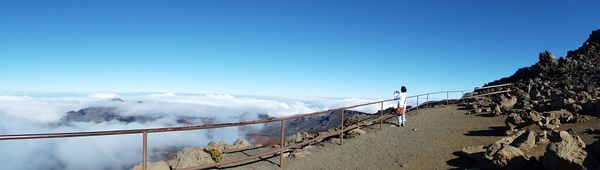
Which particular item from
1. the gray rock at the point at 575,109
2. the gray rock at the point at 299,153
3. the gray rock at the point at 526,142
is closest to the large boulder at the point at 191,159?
the gray rock at the point at 299,153

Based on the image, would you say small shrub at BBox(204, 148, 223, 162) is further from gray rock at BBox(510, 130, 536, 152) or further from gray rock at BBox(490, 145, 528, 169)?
gray rock at BBox(510, 130, 536, 152)

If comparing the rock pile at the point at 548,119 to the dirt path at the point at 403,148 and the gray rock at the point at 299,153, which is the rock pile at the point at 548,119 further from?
the gray rock at the point at 299,153

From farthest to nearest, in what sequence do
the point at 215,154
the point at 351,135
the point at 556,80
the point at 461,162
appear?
the point at 556,80 < the point at 351,135 < the point at 215,154 < the point at 461,162

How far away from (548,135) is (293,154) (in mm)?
7048

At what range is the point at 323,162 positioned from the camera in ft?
31.8

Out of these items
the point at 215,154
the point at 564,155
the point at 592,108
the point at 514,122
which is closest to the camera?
the point at 564,155

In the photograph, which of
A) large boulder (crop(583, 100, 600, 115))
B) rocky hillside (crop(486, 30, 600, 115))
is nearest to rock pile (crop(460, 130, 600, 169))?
large boulder (crop(583, 100, 600, 115))

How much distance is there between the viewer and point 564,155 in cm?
585

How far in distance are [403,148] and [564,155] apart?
5.10m

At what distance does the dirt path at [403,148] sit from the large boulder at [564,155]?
224cm

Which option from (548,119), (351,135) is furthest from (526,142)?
(351,135)

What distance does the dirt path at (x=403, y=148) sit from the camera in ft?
30.0

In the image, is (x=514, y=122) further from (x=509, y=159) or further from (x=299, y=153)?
(x=299, y=153)

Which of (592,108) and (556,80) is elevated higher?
(556,80)
